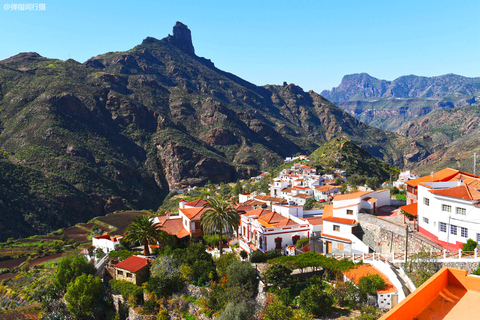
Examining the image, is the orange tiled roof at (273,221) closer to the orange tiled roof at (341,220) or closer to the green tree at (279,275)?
the orange tiled roof at (341,220)

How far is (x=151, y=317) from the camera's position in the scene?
28391mm

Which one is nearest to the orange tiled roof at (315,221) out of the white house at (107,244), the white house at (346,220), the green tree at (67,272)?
the white house at (346,220)

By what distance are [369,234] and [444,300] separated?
27933 millimetres

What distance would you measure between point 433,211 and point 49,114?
147336 millimetres

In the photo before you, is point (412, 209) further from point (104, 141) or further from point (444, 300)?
point (104, 141)

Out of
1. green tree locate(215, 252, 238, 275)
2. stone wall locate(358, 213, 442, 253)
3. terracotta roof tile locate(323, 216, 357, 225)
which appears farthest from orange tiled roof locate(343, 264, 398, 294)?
green tree locate(215, 252, 238, 275)

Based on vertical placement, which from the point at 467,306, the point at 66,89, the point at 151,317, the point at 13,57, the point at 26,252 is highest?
the point at 13,57

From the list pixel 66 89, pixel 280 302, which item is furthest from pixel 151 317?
pixel 66 89

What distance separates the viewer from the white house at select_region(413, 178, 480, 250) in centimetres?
2459

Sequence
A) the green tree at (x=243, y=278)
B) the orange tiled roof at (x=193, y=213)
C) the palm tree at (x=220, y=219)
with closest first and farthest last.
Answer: the green tree at (x=243, y=278), the palm tree at (x=220, y=219), the orange tiled roof at (x=193, y=213)

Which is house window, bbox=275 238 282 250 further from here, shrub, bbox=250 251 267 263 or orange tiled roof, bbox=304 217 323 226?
orange tiled roof, bbox=304 217 323 226

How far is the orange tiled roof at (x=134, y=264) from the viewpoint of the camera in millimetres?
32153

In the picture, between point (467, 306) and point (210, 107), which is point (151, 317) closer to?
point (467, 306)

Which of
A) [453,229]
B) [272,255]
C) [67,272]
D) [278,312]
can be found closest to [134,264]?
[67,272]
